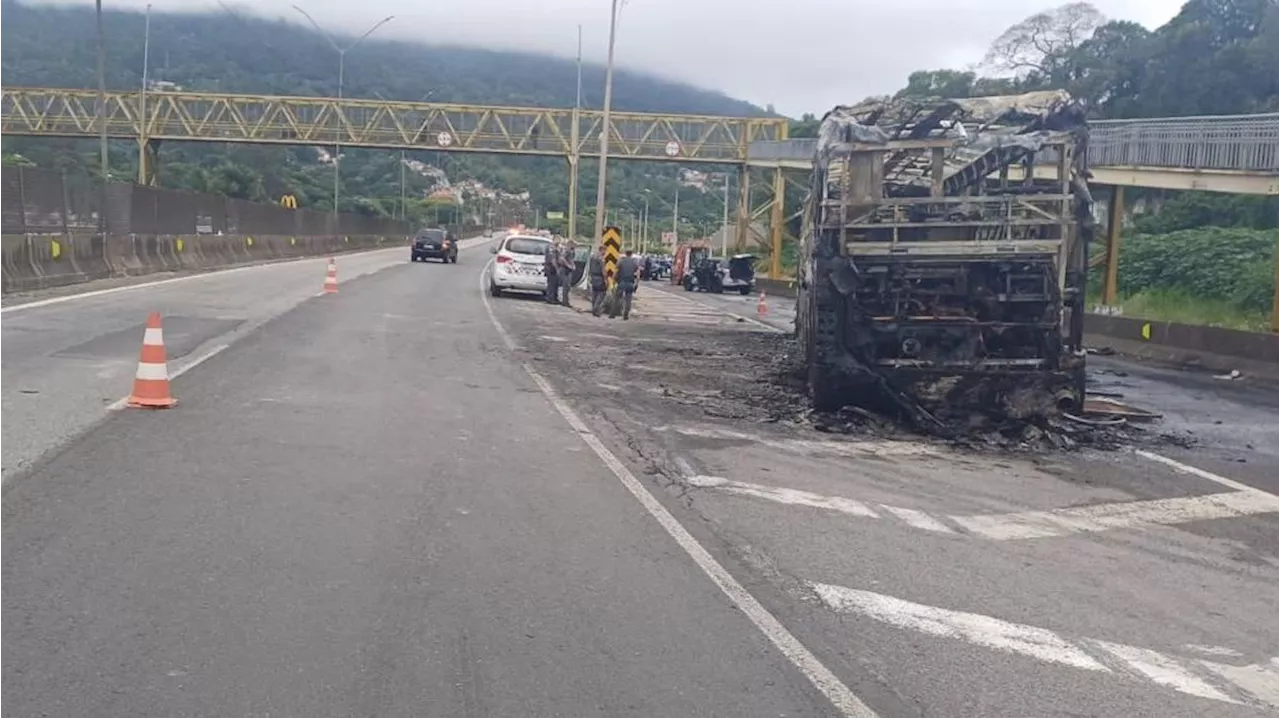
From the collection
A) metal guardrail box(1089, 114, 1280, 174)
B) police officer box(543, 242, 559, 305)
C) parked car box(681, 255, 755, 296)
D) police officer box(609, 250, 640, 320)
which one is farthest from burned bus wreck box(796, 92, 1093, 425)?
parked car box(681, 255, 755, 296)

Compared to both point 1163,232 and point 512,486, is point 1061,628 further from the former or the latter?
point 1163,232

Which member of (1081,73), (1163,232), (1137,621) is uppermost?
(1081,73)

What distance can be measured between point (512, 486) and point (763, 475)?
2.16 meters

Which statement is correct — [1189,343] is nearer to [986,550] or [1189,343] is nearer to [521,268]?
[521,268]

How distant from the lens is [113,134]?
64938 mm

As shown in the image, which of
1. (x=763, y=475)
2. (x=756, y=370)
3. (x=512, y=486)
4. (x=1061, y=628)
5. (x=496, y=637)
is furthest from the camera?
(x=756, y=370)

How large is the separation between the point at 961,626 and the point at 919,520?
2.61 metres

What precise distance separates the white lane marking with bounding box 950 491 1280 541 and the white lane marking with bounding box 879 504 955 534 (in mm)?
165

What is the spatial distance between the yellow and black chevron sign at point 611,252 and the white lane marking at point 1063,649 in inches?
966

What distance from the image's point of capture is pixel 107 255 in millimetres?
32094

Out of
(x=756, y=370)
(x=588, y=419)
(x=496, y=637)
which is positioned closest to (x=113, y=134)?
(x=756, y=370)

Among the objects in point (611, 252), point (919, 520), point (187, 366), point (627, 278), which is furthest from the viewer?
point (611, 252)

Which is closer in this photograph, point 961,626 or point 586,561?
point 961,626

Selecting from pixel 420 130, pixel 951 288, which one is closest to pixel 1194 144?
pixel 951 288
